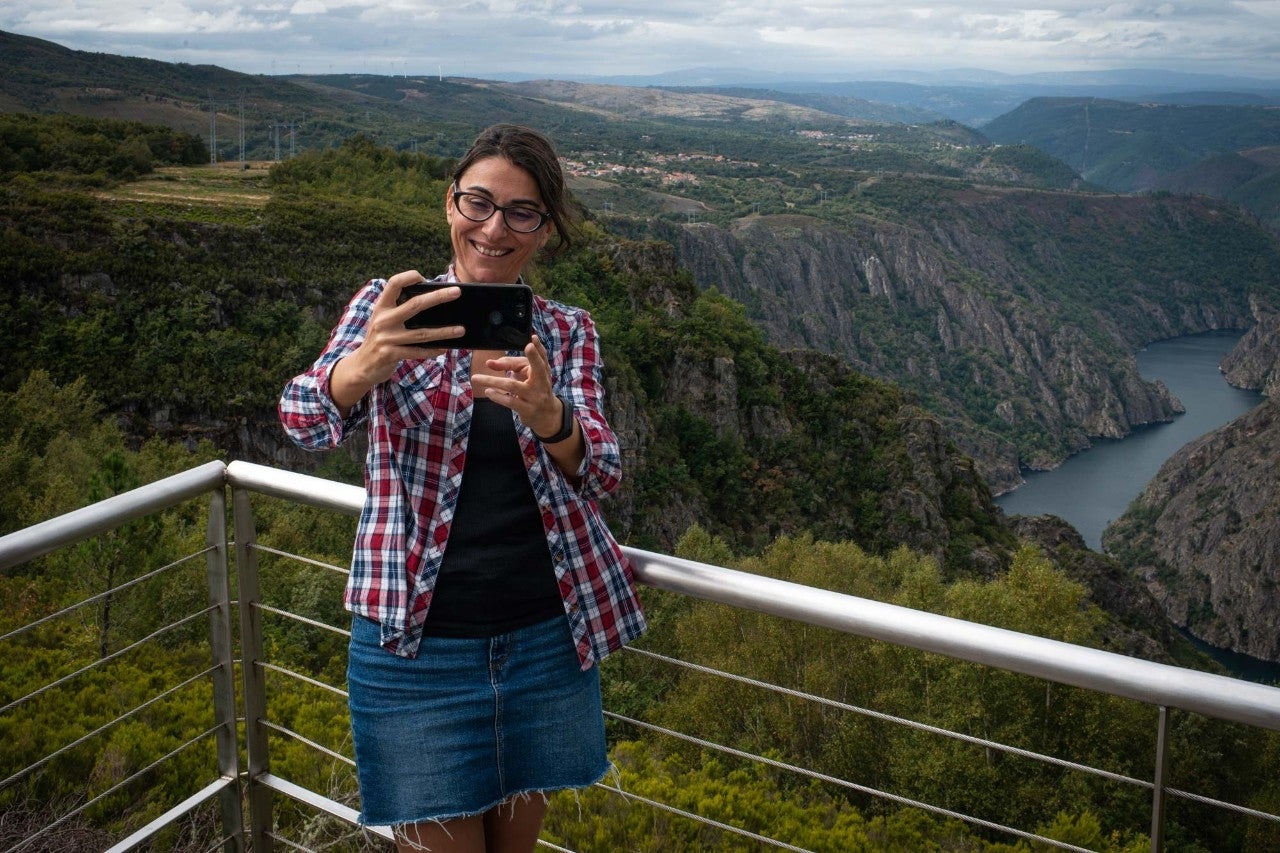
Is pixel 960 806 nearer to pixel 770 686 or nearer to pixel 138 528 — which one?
pixel 138 528

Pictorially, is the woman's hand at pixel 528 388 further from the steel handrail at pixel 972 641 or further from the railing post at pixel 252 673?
the railing post at pixel 252 673

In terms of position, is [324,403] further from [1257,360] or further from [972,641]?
[1257,360]

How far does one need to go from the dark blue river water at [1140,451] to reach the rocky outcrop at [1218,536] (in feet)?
16.8

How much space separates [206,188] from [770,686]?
→ 1992 inches

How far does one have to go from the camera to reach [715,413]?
50.6m

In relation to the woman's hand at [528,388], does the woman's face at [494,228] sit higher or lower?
higher

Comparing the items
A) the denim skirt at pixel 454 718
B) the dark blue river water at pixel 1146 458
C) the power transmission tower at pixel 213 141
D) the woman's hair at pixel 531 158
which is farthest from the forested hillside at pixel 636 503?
the dark blue river water at pixel 1146 458

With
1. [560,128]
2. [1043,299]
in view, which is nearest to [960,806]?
[1043,299]

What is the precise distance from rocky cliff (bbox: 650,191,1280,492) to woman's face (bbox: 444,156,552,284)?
10037 cm

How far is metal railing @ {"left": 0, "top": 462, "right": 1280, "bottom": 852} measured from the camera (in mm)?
1697

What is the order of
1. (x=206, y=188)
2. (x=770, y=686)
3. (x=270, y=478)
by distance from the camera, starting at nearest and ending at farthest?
(x=770, y=686), (x=270, y=478), (x=206, y=188)

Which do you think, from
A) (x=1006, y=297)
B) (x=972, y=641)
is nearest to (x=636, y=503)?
(x=972, y=641)

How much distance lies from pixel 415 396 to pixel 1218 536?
83.6m

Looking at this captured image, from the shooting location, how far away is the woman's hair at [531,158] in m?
2.03
